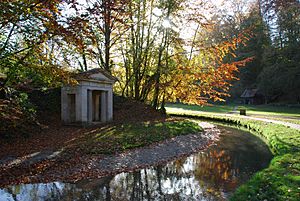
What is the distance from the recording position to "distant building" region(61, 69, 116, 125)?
13422 mm

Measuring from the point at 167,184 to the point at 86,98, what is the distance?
333 inches

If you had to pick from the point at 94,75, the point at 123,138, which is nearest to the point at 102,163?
the point at 123,138

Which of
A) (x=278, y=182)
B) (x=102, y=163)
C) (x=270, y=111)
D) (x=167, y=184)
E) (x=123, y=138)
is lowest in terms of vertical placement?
(x=167, y=184)

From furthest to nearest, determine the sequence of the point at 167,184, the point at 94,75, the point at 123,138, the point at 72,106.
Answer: the point at 72,106
the point at 94,75
the point at 123,138
the point at 167,184

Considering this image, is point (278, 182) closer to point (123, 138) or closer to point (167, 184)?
point (167, 184)

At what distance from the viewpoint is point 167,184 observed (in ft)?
21.4

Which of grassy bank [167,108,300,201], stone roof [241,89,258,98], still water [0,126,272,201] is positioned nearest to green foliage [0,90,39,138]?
still water [0,126,272,201]

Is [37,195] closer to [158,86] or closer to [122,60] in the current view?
[158,86]

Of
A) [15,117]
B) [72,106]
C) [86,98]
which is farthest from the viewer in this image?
[72,106]

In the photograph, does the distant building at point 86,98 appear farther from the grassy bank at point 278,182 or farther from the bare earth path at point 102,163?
the grassy bank at point 278,182

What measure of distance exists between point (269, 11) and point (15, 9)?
42178 mm

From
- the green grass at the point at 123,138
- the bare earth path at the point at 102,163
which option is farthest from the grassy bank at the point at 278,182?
the green grass at the point at 123,138

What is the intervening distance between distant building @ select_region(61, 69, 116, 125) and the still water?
6.84 metres

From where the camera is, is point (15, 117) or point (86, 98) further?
point (86, 98)
